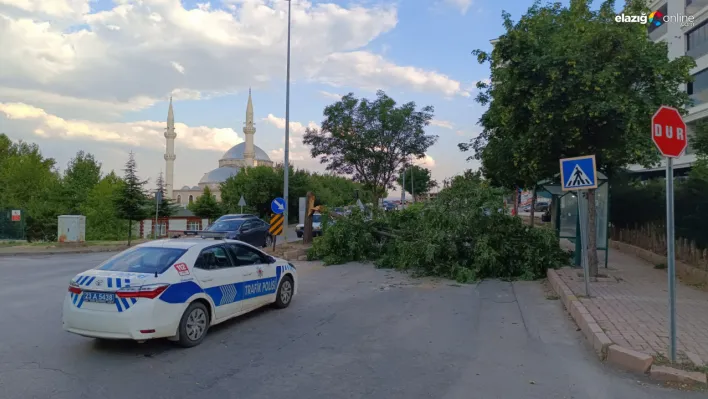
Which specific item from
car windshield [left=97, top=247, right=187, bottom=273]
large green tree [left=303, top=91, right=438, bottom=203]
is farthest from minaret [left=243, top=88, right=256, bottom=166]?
car windshield [left=97, top=247, right=187, bottom=273]

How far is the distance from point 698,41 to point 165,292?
130 feet

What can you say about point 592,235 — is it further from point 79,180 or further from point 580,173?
point 79,180

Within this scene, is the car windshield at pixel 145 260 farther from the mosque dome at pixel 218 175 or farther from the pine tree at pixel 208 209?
the mosque dome at pixel 218 175

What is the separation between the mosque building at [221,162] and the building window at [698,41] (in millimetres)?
59469

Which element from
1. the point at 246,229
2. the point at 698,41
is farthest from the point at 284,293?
the point at 698,41

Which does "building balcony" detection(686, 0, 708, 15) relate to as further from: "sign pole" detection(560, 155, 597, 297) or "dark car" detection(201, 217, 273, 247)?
"sign pole" detection(560, 155, 597, 297)

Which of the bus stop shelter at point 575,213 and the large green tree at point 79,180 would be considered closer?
the bus stop shelter at point 575,213

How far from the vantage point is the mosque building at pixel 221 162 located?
8894 centimetres

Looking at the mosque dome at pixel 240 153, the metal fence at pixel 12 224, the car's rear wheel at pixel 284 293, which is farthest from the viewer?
the mosque dome at pixel 240 153

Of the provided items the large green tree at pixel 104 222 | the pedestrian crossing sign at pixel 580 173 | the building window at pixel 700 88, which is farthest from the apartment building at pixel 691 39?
the large green tree at pixel 104 222

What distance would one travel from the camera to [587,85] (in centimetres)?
1008

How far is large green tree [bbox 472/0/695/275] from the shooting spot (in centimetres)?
1027

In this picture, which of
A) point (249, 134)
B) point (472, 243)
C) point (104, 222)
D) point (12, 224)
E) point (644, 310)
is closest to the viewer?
point (644, 310)

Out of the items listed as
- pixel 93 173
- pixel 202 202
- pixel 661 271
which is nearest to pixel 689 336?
pixel 661 271
